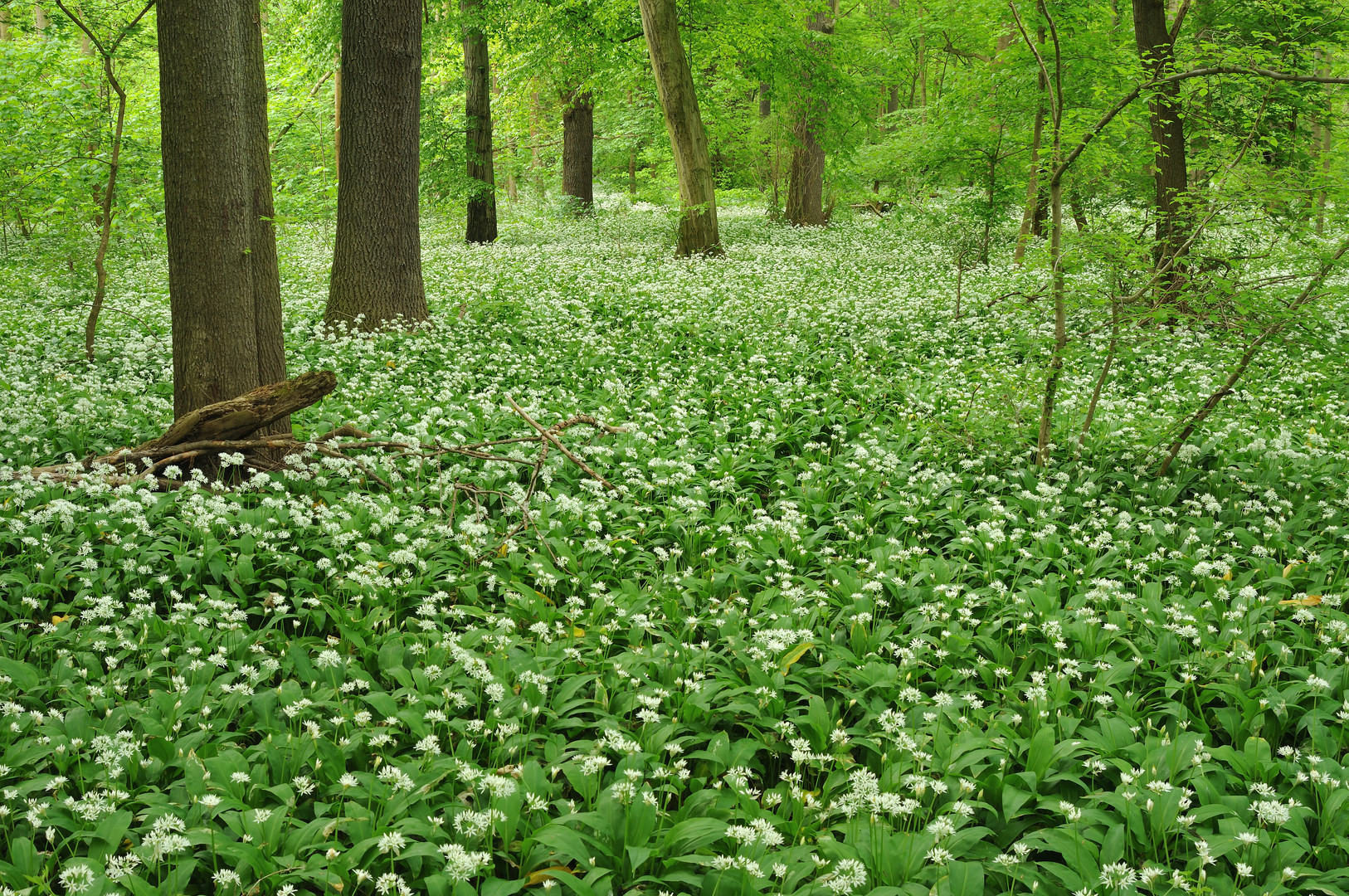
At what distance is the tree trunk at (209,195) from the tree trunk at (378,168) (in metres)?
2.55

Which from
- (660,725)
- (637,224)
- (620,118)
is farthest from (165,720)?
(620,118)

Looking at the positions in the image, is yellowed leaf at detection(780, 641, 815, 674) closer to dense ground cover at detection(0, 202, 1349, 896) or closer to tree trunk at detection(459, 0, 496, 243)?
dense ground cover at detection(0, 202, 1349, 896)

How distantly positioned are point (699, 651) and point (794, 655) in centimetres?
41

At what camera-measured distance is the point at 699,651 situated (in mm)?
3520

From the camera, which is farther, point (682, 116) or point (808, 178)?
point (808, 178)

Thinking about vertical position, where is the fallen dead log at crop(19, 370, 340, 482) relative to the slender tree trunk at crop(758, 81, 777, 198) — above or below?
below

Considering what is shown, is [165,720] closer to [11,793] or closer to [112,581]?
[11,793]

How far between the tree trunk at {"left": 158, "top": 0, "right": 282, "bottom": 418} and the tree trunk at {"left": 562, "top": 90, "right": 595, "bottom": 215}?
1355 cm

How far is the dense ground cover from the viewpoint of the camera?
2408 millimetres

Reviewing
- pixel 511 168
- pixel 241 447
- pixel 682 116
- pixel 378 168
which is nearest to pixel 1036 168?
pixel 241 447

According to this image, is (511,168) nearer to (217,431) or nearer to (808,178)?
(808,178)

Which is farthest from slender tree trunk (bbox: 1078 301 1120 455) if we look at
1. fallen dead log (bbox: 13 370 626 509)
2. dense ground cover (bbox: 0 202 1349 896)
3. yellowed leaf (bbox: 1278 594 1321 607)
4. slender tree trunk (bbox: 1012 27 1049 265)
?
fallen dead log (bbox: 13 370 626 509)

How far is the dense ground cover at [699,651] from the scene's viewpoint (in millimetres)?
2408

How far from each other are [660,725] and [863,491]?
102 inches
